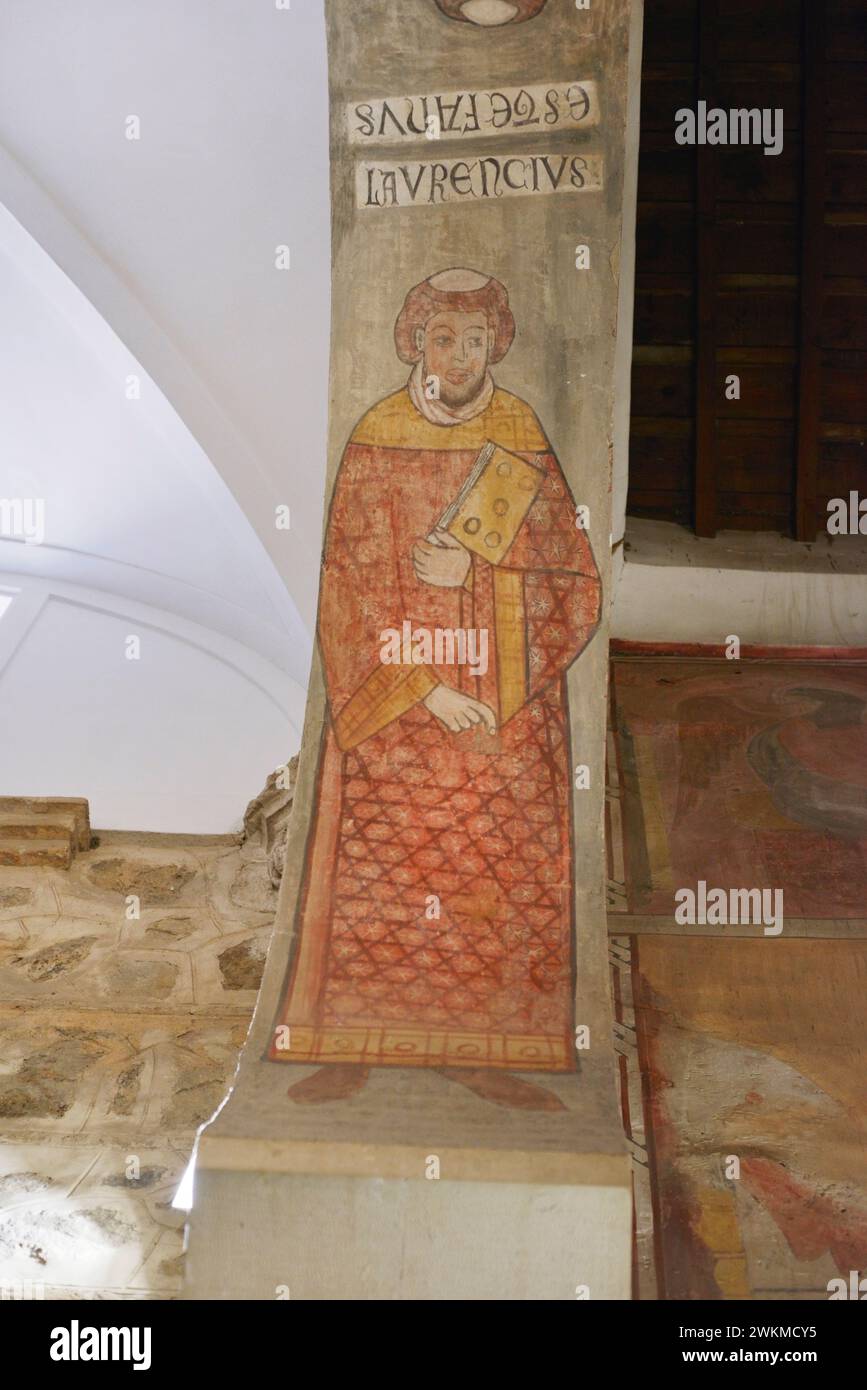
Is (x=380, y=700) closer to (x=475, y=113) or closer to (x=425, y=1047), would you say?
(x=425, y=1047)

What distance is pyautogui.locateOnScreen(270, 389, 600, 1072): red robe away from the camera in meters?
3.30

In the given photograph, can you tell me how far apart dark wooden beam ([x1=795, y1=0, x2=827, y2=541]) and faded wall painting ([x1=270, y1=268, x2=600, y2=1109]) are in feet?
6.66

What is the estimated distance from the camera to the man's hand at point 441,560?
3.67 metres

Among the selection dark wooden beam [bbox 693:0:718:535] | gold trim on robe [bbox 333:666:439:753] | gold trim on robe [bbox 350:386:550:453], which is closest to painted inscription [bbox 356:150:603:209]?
gold trim on robe [bbox 350:386:550:453]

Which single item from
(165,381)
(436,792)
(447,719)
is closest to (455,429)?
(447,719)

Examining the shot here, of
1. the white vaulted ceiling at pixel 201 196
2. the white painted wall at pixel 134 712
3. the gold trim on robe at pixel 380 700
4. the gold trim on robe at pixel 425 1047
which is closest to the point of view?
the gold trim on robe at pixel 425 1047

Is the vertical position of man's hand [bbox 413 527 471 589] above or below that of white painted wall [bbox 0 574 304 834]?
above

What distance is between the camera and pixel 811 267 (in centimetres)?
534

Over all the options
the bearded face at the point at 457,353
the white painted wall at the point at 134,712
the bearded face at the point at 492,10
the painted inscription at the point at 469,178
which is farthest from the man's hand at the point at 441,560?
the white painted wall at the point at 134,712

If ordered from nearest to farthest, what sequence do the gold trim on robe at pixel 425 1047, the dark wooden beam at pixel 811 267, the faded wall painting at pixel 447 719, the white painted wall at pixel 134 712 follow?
1. the gold trim on robe at pixel 425 1047
2. the faded wall painting at pixel 447 719
3. the dark wooden beam at pixel 811 267
4. the white painted wall at pixel 134 712

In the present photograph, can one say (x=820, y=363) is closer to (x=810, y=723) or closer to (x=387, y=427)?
(x=810, y=723)

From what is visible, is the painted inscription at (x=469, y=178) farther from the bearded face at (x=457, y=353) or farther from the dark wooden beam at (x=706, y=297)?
the dark wooden beam at (x=706, y=297)

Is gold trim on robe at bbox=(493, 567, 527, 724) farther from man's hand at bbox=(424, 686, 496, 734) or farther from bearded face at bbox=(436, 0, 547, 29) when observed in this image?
bearded face at bbox=(436, 0, 547, 29)

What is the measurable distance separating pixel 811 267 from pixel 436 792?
2874 mm
